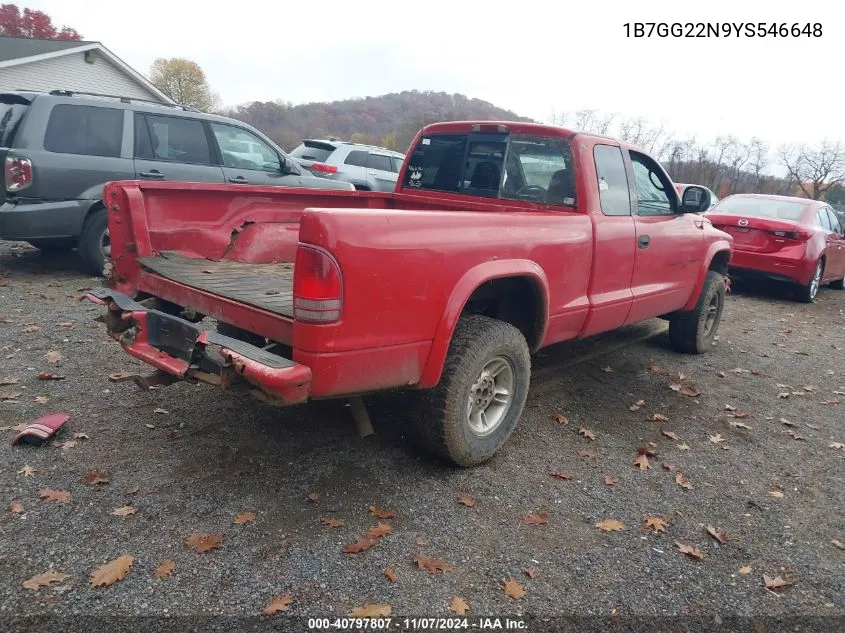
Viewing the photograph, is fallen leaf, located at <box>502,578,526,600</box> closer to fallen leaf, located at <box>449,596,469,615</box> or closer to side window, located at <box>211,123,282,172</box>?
fallen leaf, located at <box>449,596,469,615</box>

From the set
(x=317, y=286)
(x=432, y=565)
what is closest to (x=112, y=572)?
(x=432, y=565)

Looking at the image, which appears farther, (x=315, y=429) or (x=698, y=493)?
(x=315, y=429)

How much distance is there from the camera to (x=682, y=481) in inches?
144

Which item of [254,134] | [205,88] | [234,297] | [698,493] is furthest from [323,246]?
[205,88]

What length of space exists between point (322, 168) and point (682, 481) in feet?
34.2

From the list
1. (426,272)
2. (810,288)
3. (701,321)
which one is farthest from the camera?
(810,288)

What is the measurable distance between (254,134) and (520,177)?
493 centimetres

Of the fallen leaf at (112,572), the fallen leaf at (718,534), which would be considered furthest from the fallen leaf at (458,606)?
the fallen leaf at (718,534)

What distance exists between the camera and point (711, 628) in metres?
2.50

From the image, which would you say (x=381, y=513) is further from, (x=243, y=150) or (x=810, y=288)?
(x=810, y=288)

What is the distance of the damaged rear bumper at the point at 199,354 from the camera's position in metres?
2.53

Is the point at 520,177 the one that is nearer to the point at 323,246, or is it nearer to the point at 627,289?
the point at 627,289

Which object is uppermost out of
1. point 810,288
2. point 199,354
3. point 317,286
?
point 317,286

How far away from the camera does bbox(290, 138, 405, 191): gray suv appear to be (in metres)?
13.1
